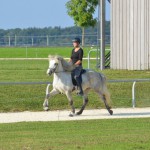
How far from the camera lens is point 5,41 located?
98.7 metres

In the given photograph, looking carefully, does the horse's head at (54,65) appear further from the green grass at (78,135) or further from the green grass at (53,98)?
the green grass at (53,98)

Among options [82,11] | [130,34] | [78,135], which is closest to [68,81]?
[78,135]

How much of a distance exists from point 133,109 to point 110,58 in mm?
13132

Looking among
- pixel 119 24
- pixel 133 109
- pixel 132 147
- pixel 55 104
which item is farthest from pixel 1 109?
pixel 119 24

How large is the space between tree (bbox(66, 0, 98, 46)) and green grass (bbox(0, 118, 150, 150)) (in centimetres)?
4455

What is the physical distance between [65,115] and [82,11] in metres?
42.8

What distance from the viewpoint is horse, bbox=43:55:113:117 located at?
24500 millimetres

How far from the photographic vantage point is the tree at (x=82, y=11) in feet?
220

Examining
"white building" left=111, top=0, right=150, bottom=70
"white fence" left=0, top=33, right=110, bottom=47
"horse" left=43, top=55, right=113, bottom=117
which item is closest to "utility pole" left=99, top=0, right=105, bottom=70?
"white building" left=111, top=0, right=150, bottom=70

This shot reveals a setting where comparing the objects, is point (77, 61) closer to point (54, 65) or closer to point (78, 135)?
point (54, 65)

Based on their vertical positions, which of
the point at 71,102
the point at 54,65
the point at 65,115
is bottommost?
the point at 65,115

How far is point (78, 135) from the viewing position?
19.1m

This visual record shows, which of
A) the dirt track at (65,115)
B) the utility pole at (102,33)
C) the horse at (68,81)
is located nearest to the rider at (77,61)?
the horse at (68,81)

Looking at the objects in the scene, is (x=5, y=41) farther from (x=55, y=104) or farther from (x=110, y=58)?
(x=55, y=104)
